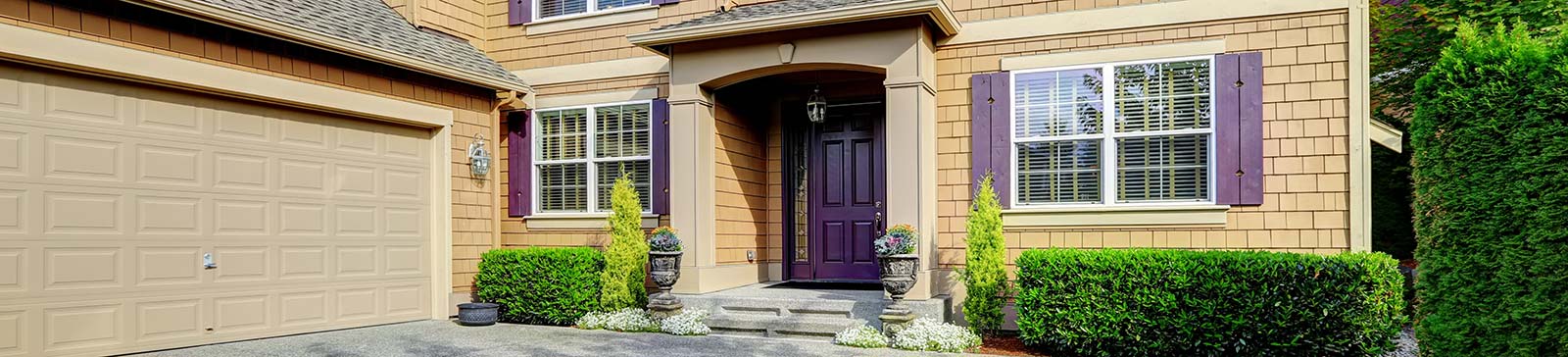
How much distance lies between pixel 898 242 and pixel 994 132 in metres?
1.33

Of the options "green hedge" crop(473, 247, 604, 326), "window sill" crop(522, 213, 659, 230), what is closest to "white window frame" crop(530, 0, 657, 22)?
"window sill" crop(522, 213, 659, 230)

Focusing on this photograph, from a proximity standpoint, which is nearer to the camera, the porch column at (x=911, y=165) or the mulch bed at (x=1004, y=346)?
the mulch bed at (x=1004, y=346)

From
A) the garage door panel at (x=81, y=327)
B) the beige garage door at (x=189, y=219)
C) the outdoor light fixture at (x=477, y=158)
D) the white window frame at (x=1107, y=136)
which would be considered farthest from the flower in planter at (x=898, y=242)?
the garage door panel at (x=81, y=327)

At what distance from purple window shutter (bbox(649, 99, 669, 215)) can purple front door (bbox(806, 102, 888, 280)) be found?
1416 millimetres

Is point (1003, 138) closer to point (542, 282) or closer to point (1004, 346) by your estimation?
point (1004, 346)

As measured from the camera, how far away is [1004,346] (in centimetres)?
732

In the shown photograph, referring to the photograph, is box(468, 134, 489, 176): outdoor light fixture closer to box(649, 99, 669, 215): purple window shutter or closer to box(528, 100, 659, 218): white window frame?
box(528, 100, 659, 218): white window frame

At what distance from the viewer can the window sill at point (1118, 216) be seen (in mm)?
7414

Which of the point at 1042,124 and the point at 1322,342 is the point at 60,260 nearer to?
the point at 1042,124

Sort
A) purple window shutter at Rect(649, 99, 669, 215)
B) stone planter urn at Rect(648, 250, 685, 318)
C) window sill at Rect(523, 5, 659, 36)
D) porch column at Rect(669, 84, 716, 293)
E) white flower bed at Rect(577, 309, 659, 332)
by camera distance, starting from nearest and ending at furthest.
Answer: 1. stone planter urn at Rect(648, 250, 685, 318)
2. white flower bed at Rect(577, 309, 659, 332)
3. porch column at Rect(669, 84, 716, 293)
4. purple window shutter at Rect(649, 99, 669, 215)
5. window sill at Rect(523, 5, 659, 36)

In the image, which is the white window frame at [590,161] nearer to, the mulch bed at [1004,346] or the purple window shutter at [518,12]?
the purple window shutter at [518,12]

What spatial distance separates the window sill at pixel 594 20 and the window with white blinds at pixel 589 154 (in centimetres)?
84

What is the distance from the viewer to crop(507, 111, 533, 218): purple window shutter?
1005 cm

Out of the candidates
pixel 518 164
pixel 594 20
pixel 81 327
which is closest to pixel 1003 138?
pixel 594 20
